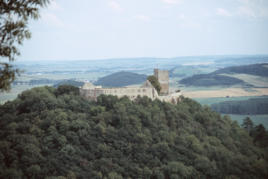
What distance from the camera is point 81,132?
47469mm

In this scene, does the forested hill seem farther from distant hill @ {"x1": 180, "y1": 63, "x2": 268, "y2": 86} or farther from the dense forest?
distant hill @ {"x1": 180, "y1": 63, "x2": 268, "y2": 86}

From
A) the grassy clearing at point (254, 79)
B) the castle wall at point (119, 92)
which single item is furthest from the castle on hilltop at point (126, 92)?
the grassy clearing at point (254, 79)

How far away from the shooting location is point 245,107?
391ft

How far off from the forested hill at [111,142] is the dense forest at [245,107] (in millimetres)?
57987

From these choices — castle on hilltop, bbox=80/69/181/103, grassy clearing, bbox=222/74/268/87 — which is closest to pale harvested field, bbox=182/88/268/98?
grassy clearing, bbox=222/74/268/87

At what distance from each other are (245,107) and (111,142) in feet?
266

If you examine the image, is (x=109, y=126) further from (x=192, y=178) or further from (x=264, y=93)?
(x=264, y=93)

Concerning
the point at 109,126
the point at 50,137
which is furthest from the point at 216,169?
the point at 50,137

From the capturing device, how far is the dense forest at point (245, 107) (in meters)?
117

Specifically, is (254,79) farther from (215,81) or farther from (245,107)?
(245,107)

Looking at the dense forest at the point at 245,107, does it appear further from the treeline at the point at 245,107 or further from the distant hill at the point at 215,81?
the distant hill at the point at 215,81

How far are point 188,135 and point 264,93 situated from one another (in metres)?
97.5

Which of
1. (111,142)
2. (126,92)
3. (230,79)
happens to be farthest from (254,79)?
(111,142)

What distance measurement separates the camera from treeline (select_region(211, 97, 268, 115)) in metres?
117
